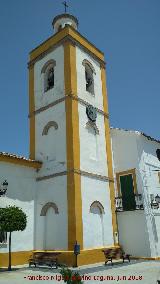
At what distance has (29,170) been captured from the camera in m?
18.3

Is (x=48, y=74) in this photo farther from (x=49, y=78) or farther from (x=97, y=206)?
(x=97, y=206)

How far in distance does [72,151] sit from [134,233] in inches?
251

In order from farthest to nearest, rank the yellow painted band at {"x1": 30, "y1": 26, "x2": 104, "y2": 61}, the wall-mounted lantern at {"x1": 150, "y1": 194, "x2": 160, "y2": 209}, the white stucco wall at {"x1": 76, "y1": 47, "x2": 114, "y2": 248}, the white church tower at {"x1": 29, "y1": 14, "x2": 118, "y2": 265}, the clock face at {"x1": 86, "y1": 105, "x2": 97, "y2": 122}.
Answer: the yellow painted band at {"x1": 30, "y1": 26, "x2": 104, "y2": 61}, the clock face at {"x1": 86, "y1": 105, "x2": 97, "y2": 122}, the wall-mounted lantern at {"x1": 150, "y1": 194, "x2": 160, "y2": 209}, the white stucco wall at {"x1": 76, "y1": 47, "x2": 114, "y2": 248}, the white church tower at {"x1": 29, "y1": 14, "x2": 118, "y2": 265}

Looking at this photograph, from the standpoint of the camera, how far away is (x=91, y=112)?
19.5 meters

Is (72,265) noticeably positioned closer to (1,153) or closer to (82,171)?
(82,171)

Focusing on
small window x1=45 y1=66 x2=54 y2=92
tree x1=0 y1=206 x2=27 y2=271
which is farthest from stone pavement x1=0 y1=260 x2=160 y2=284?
small window x1=45 y1=66 x2=54 y2=92

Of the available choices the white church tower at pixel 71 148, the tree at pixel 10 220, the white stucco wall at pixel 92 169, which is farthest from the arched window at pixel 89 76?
the tree at pixel 10 220

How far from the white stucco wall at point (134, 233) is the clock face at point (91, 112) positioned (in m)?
6.33

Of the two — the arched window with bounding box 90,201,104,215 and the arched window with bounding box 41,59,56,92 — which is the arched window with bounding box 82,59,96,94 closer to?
the arched window with bounding box 41,59,56,92

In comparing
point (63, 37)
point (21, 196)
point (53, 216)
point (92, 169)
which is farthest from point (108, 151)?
point (63, 37)

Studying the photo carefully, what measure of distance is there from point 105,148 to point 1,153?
6913mm

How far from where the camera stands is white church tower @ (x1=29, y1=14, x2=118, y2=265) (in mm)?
16312

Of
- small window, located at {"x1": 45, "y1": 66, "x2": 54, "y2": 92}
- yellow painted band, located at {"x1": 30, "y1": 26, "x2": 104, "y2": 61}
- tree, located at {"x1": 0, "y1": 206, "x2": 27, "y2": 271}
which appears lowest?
tree, located at {"x1": 0, "y1": 206, "x2": 27, "y2": 271}

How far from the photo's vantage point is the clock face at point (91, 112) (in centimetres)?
1927
